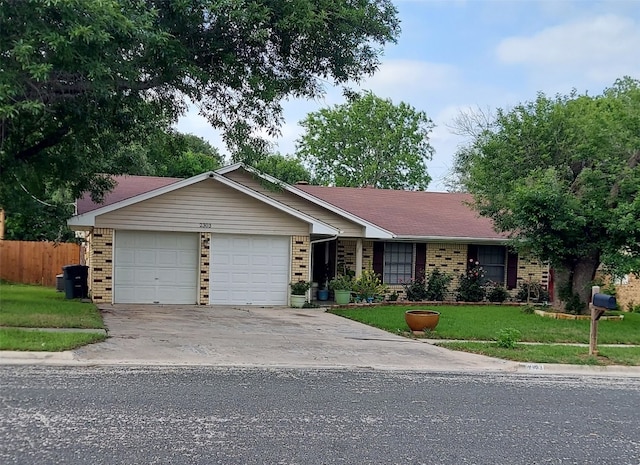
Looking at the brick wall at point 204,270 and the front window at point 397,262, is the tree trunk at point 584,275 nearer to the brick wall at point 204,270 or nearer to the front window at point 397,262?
the front window at point 397,262

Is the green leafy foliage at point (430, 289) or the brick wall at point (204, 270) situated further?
the green leafy foliage at point (430, 289)

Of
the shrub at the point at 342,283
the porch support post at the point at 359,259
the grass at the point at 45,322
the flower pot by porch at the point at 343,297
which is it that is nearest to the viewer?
the grass at the point at 45,322

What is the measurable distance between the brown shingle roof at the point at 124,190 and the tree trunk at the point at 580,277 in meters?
12.9

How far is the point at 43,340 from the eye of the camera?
9.59 metres

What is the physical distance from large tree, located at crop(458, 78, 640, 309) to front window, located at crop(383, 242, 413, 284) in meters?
3.76

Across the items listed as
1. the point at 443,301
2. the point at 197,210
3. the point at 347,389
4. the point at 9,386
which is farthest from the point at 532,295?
the point at 9,386

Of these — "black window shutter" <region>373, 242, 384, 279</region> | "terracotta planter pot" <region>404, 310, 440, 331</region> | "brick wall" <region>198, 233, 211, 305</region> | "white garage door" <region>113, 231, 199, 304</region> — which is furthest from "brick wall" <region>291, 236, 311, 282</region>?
"terracotta planter pot" <region>404, 310, 440, 331</region>

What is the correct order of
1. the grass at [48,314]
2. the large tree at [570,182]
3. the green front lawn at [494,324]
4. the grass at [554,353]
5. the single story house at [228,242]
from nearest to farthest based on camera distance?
the grass at [554,353]
the grass at [48,314]
the green front lawn at [494,324]
the large tree at [570,182]
the single story house at [228,242]

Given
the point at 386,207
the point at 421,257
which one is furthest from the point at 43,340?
the point at 386,207

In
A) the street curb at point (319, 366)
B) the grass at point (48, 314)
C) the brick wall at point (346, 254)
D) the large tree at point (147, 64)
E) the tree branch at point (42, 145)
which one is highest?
the large tree at point (147, 64)

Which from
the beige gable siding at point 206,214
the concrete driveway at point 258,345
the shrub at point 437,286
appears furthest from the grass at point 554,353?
the shrub at point 437,286

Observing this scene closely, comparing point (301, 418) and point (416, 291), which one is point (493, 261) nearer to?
point (416, 291)

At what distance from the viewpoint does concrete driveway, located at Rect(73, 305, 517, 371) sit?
9.41 metres

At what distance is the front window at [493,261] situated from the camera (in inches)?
842
